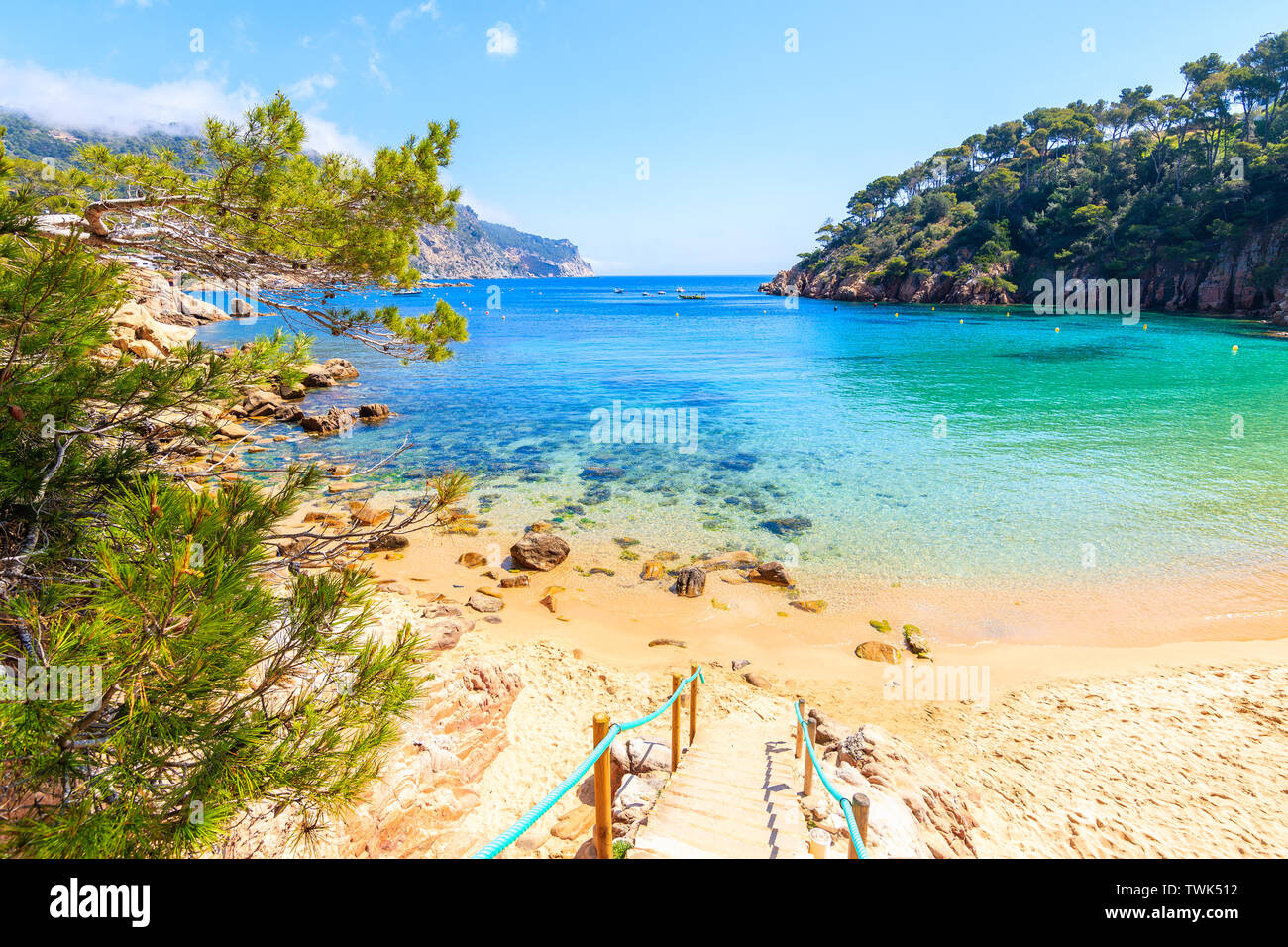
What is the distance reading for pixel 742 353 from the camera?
48.7m

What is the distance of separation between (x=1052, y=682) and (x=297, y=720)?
36.0 feet

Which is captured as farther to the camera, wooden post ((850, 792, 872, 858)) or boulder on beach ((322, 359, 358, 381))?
boulder on beach ((322, 359, 358, 381))

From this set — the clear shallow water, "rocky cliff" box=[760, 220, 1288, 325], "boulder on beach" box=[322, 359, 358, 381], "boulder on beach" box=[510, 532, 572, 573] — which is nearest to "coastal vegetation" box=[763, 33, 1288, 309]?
"rocky cliff" box=[760, 220, 1288, 325]

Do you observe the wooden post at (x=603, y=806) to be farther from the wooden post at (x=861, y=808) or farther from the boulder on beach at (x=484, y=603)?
the boulder on beach at (x=484, y=603)

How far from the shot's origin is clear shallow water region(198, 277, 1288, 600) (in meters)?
13.9

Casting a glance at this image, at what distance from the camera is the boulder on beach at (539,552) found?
1307cm

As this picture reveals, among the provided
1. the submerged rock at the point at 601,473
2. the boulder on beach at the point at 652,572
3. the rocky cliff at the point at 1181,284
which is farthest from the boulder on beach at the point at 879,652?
the rocky cliff at the point at 1181,284

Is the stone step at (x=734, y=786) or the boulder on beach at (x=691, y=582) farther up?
the boulder on beach at (x=691, y=582)

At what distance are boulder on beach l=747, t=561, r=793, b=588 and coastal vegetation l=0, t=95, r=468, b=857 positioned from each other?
9.23 m

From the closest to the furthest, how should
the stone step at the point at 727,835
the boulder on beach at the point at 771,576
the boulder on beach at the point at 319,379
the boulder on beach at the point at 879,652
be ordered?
the stone step at the point at 727,835
the boulder on beach at the point at 879,652
the boulder on beach at the point at 771,576
the boulder on beach at the point at 319,379

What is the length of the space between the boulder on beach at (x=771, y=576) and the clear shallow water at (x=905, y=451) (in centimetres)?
94

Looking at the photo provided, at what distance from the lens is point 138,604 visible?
2.19m

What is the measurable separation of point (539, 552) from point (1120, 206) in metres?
92.5

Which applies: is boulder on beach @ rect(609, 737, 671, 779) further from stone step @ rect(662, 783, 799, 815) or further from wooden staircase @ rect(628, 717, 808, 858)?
stone step @ rect(662, 783, 799, 815)
